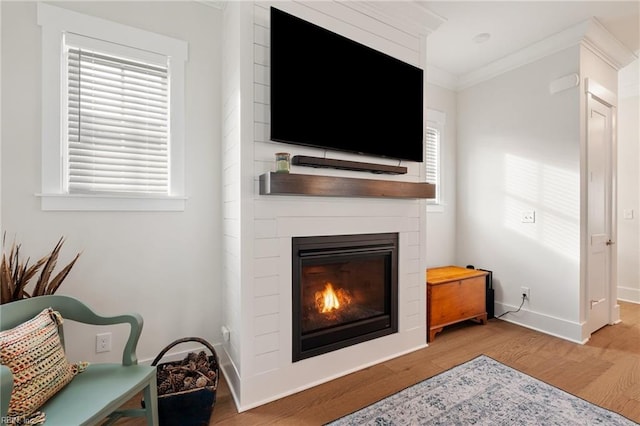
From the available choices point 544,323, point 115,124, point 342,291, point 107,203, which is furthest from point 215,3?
point 544,323

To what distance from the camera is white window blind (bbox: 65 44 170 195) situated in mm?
1986

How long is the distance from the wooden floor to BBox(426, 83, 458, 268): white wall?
90 centimetres

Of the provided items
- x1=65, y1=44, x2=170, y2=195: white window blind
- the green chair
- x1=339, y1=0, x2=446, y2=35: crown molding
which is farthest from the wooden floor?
x1=339, y1=0, x2=446, y2=35: crown molding

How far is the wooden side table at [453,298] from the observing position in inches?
113

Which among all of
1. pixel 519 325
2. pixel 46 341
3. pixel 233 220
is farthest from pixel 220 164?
pixel 519 325

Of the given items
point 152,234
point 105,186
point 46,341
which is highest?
point 105,186

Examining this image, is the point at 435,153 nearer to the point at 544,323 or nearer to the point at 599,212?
the point at 599,212

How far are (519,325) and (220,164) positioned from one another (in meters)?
3.40

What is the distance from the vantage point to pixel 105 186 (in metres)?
2.07

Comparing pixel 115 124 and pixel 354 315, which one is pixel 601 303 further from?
pixel 115 124

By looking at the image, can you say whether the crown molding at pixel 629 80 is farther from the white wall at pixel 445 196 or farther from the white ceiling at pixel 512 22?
the white wall at pixel 445 196

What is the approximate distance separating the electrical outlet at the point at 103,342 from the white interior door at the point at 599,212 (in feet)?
13.3

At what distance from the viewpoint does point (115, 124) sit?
6.83ft

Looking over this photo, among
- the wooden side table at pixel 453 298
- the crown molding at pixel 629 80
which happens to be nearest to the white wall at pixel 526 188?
the wooden side table at pixel 453 298
